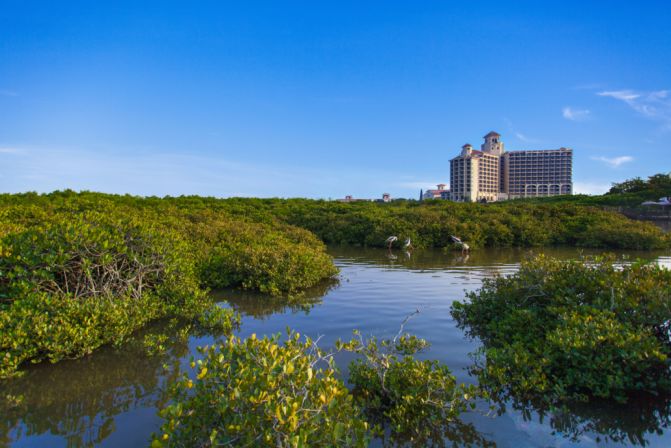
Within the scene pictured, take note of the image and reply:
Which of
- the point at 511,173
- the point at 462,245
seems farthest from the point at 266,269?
the point at 511,173

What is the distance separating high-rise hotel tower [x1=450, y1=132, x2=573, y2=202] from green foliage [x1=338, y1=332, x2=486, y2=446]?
10693 cm

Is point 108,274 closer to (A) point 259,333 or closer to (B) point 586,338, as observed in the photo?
(A) point 259,333

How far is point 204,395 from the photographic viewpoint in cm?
359

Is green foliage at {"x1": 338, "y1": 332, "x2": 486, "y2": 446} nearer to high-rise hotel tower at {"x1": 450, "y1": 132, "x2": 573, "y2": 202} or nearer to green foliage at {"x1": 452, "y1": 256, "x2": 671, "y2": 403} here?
green foliage at {"x1": 452, "y1": 256, "x2": 671, "y2": 403}

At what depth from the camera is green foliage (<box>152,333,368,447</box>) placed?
3.19 m

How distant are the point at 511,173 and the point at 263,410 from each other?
126858mm

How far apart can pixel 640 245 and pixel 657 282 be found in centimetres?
1883

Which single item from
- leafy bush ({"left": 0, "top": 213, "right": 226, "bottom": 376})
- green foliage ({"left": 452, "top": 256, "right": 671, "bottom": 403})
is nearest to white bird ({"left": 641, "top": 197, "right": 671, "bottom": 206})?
green foliage ({"left": 452, "top": 256, "right": 671, "bottom": 403})

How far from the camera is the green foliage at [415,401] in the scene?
4.39 meters

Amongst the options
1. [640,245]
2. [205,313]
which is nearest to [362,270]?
[205,313]

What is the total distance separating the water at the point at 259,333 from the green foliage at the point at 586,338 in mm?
291

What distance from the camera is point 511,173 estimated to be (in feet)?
392

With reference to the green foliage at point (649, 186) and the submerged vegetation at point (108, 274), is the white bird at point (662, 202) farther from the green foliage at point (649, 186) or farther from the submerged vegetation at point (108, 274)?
the submerged vegetation at point (108, 274)

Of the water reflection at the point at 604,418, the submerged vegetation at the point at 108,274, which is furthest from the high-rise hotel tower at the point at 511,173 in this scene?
the water reflection at the point at 604,418
